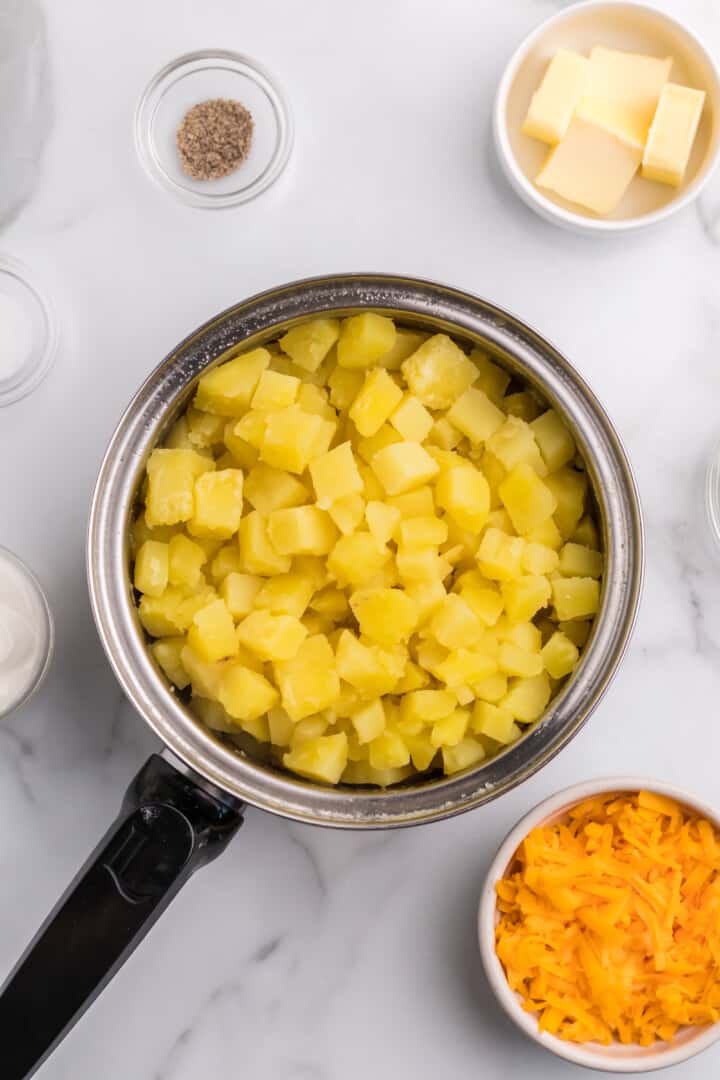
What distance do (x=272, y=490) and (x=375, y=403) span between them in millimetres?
178

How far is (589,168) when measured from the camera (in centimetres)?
183

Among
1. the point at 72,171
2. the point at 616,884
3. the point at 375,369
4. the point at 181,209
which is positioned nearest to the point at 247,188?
the point at 181,209

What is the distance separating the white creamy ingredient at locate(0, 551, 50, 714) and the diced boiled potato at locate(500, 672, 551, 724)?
692 millimetres

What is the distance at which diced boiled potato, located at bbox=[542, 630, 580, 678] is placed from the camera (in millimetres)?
1563

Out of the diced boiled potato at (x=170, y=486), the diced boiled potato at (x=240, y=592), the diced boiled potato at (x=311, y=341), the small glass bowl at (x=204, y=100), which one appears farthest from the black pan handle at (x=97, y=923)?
the small glass bowl at (x=204, y=100)

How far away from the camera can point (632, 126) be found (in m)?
1.83

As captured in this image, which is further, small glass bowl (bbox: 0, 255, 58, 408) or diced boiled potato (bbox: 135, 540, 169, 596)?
small glass bowl (bbox: 0, 255, 58, 408)

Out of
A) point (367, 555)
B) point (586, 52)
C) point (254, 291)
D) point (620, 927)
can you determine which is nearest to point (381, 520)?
point (367, 555)

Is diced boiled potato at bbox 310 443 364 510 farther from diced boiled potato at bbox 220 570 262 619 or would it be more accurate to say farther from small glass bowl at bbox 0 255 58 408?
small glass bowl at bbox 0 255 58 408

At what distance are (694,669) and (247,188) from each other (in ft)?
3.41

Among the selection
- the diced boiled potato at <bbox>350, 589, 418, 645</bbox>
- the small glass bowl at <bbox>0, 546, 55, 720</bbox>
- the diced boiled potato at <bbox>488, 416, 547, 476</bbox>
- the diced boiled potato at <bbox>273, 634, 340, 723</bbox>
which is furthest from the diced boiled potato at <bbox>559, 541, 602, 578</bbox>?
the small glass bowl at <bbox>0, 546, 55, 720</bbox>

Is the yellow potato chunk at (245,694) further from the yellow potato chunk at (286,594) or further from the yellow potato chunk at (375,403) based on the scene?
the yellow potato chunk at (375,403)

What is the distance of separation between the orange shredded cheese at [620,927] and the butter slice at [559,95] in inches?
39.8

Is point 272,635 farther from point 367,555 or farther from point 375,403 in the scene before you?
point 375,403
